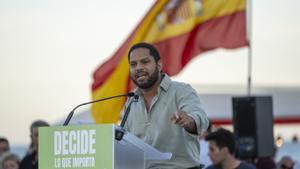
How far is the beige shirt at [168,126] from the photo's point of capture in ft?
23.6

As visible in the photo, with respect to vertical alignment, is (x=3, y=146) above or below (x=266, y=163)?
above

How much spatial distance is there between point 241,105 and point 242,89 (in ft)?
65.6

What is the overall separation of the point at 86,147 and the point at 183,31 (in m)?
9.77

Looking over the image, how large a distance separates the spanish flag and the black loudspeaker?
3.07 metres

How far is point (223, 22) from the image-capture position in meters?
16.0

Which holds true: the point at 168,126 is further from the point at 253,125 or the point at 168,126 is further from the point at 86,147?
the point at 253,125

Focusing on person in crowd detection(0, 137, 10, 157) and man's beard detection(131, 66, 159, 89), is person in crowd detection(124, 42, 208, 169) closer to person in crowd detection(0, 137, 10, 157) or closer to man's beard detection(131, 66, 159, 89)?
man's beard detection(131, 66, 159, 89)

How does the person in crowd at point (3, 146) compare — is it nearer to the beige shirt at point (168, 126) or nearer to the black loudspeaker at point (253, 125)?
the black loudspeaker at point (253, 125)

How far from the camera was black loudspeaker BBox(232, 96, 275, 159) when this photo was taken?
12523mm

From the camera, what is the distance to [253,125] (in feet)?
41.5

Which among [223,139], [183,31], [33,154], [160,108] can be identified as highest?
[183,31]

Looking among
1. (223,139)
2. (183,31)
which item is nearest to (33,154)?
(223,139)

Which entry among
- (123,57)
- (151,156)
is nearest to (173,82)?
(151,156)

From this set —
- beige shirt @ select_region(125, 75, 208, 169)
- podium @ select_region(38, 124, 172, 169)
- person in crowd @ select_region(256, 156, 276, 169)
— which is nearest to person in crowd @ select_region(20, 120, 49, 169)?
person in crowd @ select_region(256, 156, 276, 169)
